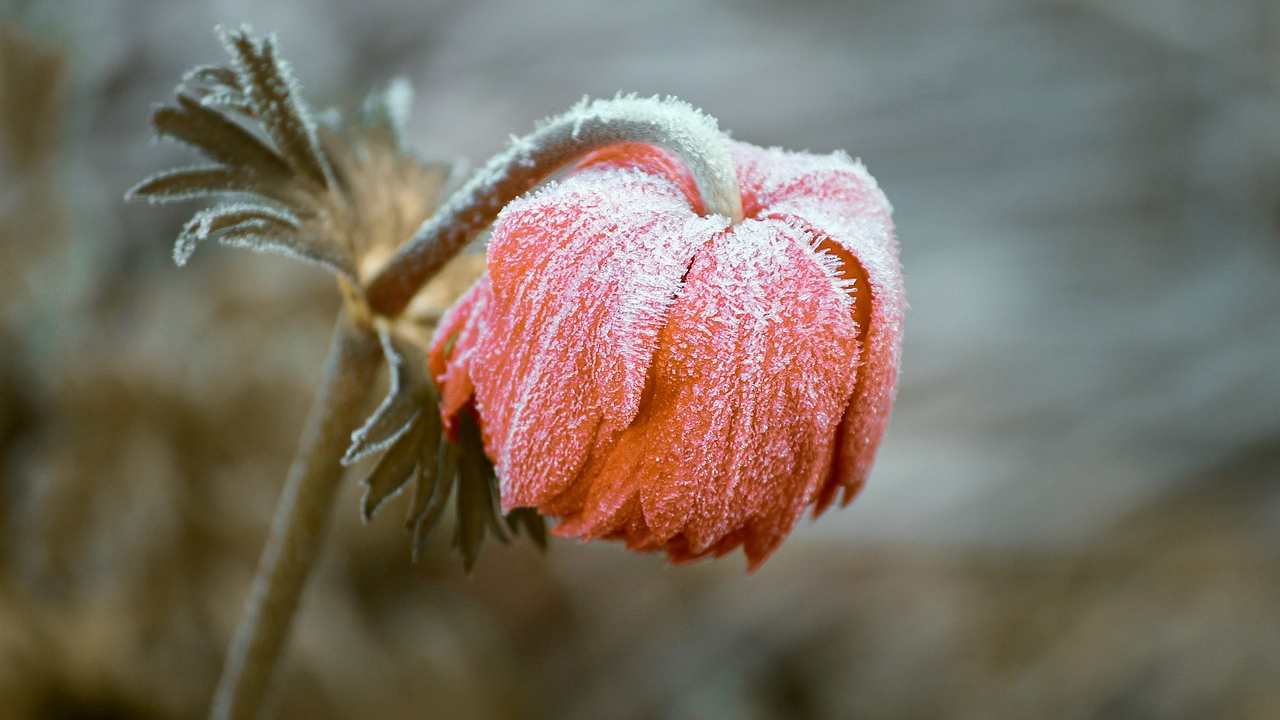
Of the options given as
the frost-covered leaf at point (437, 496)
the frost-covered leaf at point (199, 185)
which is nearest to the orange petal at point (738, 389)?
the frost-covered leaf at point (437, 496)

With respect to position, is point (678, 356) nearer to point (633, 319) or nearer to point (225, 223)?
point (633, 319)

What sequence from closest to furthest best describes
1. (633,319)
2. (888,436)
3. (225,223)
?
1. (633,319)
2. (225,223)
3. (888,436)

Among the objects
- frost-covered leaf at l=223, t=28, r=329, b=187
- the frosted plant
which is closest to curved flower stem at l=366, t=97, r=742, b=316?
the frosted plant

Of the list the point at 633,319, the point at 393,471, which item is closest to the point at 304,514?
the point at 393,471

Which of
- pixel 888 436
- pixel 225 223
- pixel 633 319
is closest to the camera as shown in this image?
pixel 633 319

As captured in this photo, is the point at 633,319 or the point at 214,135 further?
the point at 214,135

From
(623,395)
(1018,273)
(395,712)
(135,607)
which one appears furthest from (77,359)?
(1018,273)

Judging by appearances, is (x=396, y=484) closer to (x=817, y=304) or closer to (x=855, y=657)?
(x=817, y=304)
